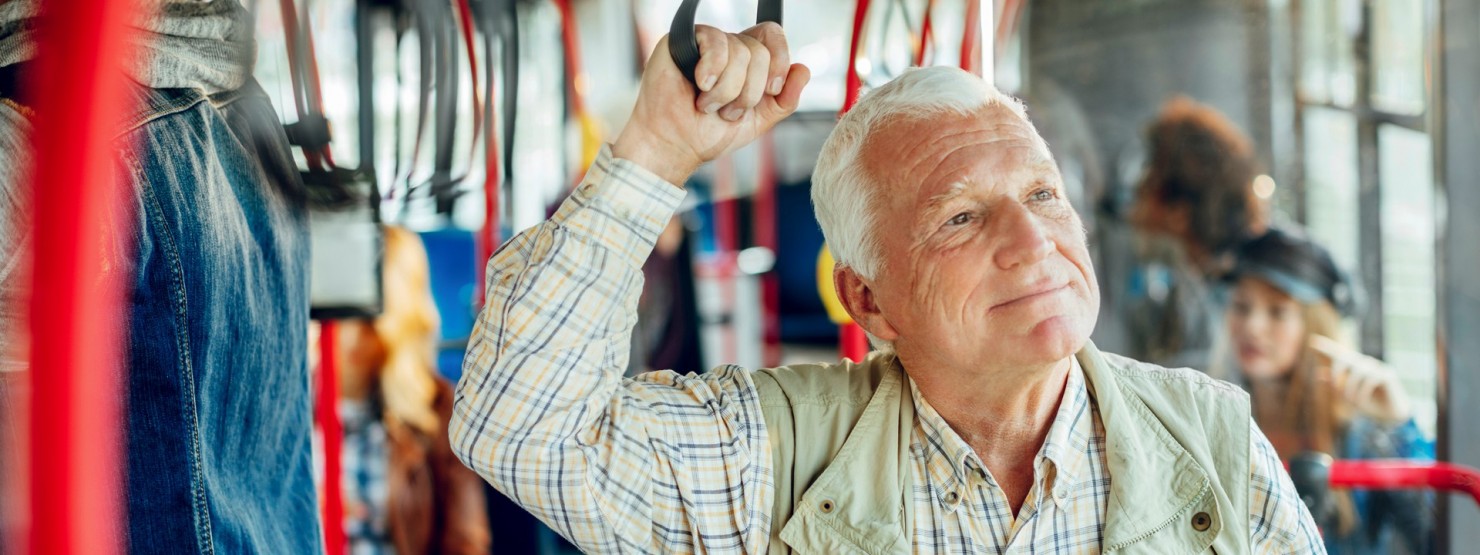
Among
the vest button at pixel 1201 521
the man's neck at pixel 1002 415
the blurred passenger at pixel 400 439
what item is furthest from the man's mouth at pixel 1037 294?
the blurred passenger at pixel 400 439

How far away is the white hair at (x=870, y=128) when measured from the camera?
1.46 m

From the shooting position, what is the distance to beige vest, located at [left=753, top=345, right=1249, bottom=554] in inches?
54.4

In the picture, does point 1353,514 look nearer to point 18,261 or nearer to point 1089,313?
point 1089,313

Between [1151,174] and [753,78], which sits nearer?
[753,78]

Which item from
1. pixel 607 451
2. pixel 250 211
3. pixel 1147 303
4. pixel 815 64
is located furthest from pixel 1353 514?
pixel 815 64

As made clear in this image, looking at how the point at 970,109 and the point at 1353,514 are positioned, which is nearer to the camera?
the point at 970,109

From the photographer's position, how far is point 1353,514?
3.21m

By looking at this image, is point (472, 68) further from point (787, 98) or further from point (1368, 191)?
point (1368, 191)

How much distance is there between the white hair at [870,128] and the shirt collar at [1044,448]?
0.21 metres

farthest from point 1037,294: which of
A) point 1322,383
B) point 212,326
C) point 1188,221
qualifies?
point 1188,221

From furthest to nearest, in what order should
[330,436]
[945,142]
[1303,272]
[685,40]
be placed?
[1303,272] → [330,436] → [945,142] → [685,40]

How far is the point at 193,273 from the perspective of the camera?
1117 mm

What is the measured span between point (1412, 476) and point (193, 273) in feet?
6.18

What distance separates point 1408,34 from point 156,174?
139 inches
